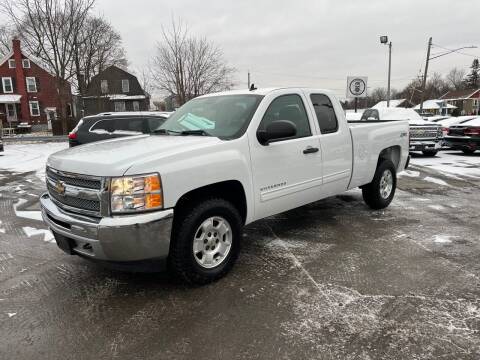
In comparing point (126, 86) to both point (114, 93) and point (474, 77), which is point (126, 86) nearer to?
point (114, 93)

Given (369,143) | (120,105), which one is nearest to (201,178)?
(369,143)

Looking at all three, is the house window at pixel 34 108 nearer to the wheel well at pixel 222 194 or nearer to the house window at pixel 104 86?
the house window at pixel 104 86

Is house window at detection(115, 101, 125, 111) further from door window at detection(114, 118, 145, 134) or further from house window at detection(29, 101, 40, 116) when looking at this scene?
door window at detection(114, 118, 145, 134)

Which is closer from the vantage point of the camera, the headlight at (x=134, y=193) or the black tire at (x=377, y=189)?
the headlight at (x=134, y=193)

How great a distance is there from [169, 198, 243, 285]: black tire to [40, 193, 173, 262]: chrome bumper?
160 mm

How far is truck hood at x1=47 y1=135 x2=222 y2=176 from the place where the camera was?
3.26 m

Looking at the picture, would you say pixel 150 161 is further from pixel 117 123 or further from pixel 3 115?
pixel 3 115

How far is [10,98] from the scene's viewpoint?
42312mm

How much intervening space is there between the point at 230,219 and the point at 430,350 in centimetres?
199

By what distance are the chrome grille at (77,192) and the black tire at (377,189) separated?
14.3 ft

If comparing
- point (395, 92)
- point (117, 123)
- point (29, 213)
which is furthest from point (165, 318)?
point (395, 92)

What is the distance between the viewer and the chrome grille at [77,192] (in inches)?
130

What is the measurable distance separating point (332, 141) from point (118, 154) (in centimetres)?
275

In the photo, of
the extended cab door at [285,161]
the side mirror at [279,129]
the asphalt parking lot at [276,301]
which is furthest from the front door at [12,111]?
the side mirror at [279,129]
